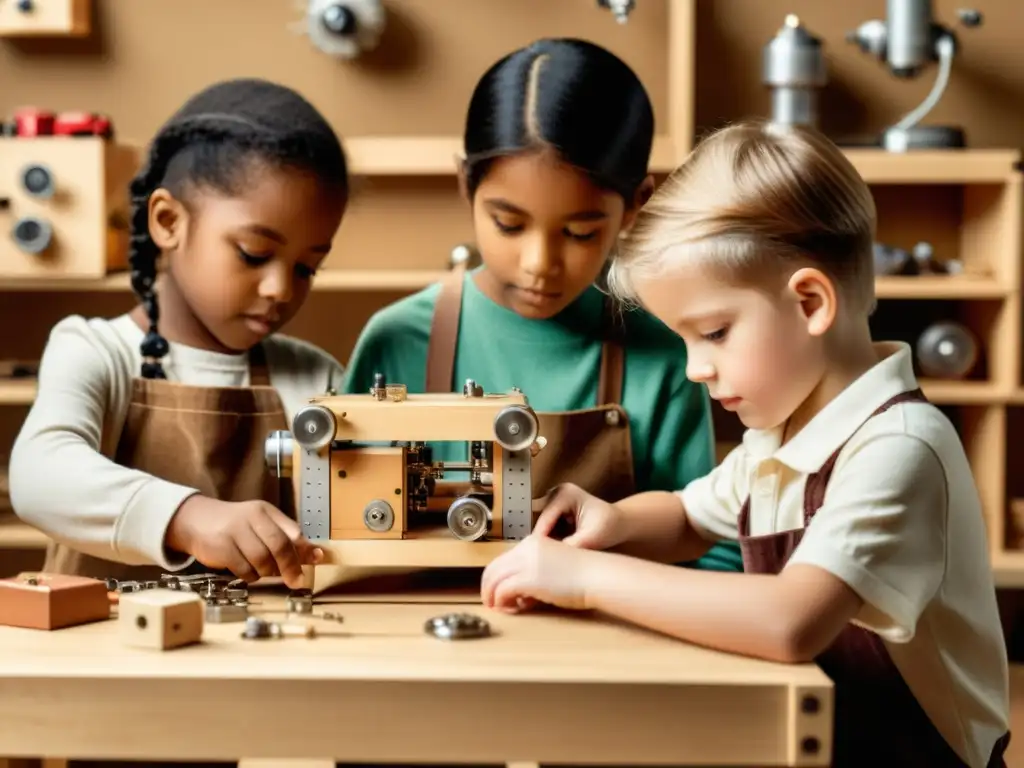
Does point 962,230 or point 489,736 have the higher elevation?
point 962,230

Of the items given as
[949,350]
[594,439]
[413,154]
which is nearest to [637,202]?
[594,439]

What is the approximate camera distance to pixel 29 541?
2.36 metres

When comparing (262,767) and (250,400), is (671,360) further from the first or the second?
(262,767)

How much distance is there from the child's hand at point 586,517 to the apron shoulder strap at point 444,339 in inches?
12.3

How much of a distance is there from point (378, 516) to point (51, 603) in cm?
27

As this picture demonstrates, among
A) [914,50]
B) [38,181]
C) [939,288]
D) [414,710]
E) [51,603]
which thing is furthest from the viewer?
[914,50]

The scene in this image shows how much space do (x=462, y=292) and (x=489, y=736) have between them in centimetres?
72

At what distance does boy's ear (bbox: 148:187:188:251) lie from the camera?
4.63 feet

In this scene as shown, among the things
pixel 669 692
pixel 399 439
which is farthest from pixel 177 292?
pixel 669 692

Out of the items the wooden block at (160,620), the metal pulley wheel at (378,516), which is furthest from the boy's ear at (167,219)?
the wooden block at (160,620)

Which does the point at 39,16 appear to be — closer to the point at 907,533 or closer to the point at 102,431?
the point at 102,431

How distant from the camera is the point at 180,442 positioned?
4.56 ft

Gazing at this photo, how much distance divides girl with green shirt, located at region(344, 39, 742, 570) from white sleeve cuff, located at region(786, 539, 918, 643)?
1.58 ft

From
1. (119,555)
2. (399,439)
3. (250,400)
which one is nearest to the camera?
(399,439)
